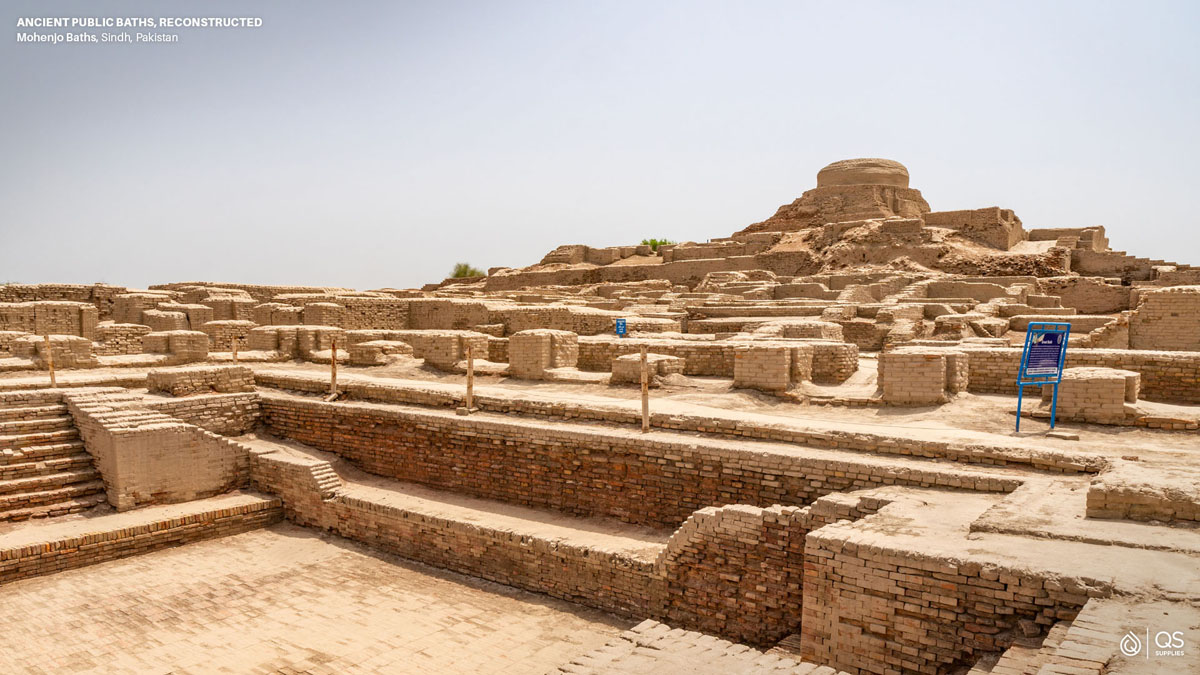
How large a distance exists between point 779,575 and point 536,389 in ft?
19.6

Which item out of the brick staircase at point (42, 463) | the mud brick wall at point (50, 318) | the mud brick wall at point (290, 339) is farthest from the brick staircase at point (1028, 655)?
the mud brick wall at point (50, 318)

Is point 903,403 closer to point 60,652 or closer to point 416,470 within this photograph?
point 416,470

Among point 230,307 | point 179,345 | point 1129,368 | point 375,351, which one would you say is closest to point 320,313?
point 230,307

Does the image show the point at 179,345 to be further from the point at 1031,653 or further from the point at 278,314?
the point at 1031,653

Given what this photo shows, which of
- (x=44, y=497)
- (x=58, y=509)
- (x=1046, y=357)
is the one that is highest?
(x=1046, y=357)

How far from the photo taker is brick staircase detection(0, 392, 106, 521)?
8516mm

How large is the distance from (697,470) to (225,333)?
13.1 metres

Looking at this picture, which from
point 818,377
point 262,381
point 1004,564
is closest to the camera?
point 1004,564

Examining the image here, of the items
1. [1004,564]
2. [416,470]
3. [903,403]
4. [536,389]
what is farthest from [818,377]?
[1004,564]

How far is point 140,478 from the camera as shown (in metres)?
8.91

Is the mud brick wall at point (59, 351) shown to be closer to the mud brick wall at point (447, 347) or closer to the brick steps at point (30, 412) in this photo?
the brick steps at point (30, 412)

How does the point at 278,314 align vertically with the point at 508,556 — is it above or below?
above

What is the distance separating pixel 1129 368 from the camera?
28.5 ft

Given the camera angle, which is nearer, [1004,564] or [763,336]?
[1004,564]
